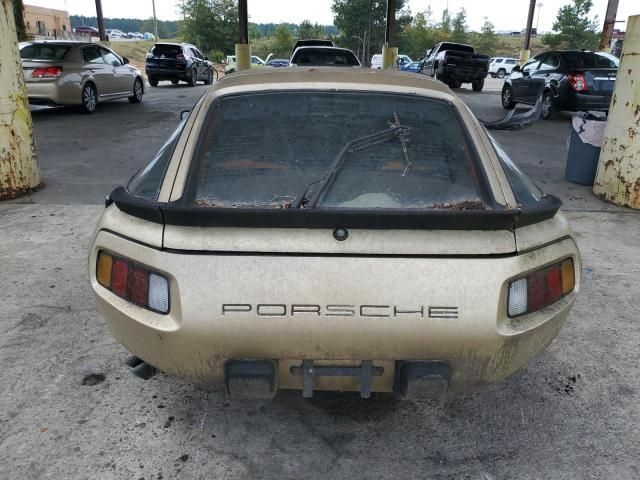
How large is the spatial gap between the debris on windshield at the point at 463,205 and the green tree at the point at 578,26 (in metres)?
67.4

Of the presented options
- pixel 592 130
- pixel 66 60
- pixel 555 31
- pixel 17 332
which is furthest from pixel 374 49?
pixel 17 332

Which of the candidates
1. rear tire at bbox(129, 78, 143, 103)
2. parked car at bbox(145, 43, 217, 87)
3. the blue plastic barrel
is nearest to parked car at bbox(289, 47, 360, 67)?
rear tire at bbox(129, 78, 143, 103)

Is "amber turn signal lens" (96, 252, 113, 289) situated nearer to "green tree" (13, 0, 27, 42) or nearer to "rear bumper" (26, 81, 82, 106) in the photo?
"rear bumper" (26, 81, 82, 106)

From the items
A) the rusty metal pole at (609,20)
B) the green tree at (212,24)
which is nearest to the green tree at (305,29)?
the green tree at (212,24)

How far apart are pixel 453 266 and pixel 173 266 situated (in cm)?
101

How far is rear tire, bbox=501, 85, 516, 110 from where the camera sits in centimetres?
1483

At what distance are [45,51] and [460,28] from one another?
2626 inches

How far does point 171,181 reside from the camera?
7.04 ft

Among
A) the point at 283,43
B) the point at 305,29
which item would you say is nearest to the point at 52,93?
the point at 283,43

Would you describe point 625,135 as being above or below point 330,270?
below

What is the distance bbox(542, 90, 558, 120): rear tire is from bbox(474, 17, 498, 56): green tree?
64.4 meters

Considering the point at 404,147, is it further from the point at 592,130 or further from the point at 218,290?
the point at 592,130

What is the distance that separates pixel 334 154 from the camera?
2309mm

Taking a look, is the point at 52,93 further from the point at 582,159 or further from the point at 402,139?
the point at 402,139
